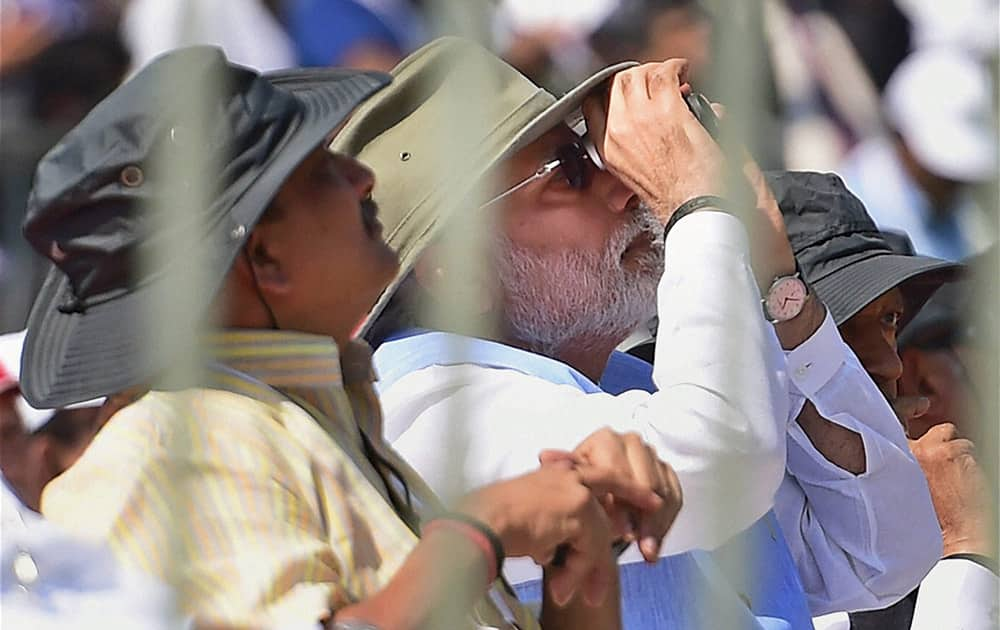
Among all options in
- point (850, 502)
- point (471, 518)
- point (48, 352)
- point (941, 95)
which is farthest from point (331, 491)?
point (941, 95)

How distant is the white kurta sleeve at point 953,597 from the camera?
6.93 ft

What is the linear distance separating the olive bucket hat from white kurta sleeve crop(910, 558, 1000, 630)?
2.34 feet

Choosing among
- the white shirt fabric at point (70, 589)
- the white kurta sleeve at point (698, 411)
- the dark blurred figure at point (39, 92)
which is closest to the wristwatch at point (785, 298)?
the white kurta sleeve at point (698, 411)

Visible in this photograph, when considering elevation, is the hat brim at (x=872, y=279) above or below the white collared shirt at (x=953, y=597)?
above

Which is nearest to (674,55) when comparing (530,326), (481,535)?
(530,326)

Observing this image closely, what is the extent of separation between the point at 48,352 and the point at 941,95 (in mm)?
1240

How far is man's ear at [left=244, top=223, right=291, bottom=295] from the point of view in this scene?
4.50ft

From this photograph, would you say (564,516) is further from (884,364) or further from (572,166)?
(884,364)

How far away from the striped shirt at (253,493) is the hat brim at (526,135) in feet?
0.94

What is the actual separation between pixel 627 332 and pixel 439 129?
1.44 feet

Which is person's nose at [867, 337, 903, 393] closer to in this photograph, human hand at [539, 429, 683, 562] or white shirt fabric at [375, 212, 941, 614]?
white shirt fabric at [375, 212, 941, 614]

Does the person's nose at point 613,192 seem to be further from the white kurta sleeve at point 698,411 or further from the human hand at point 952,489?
the human hand at point 952,489

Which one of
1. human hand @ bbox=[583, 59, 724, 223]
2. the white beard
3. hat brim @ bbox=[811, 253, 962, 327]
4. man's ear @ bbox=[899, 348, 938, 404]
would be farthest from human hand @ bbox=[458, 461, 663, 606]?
man's ear @ bbox=[899, 348, 938, 404]

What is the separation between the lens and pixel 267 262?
4.54ft
